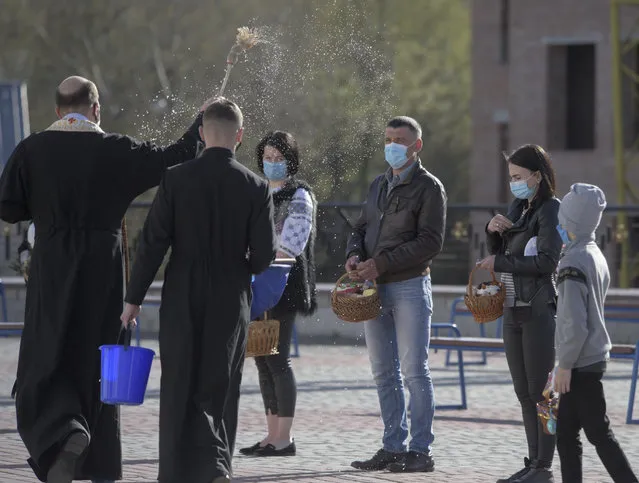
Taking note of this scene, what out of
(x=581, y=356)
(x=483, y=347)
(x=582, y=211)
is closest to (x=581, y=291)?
(x=581, y=356)

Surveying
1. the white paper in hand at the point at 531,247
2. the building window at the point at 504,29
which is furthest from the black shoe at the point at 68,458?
the building window at the point at 504,29

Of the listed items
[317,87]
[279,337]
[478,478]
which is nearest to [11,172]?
[279,337]

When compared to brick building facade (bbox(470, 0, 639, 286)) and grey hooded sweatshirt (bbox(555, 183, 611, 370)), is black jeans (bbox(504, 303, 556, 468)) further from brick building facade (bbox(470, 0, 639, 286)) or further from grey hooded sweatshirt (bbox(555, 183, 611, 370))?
brick building facade (bbox(470, 0, 639, 286))

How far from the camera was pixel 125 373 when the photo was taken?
7.69 meters

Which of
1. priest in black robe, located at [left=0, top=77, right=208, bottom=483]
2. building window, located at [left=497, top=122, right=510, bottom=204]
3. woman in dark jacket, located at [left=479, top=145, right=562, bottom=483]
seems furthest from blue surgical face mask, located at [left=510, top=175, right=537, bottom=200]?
building window, located at [left=497, top=122, right=510, bottom=204]

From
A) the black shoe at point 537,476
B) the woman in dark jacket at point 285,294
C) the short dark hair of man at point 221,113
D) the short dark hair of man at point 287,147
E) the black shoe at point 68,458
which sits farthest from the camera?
the short dark hair of man at point 287,147

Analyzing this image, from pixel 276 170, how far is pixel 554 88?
23.5 m

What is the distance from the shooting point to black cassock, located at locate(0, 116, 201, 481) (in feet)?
26.2

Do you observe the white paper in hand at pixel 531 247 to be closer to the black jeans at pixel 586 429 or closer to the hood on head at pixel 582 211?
the hood on head at pixel 582 211

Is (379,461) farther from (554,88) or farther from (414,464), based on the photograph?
(554,88)

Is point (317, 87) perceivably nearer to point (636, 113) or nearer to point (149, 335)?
point (636, 113)

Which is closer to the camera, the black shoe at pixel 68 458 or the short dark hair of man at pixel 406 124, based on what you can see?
the black shoe at pixel 68 458

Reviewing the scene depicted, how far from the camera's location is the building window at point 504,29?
33.7m

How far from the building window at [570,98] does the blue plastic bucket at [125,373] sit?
25471 millimetres
